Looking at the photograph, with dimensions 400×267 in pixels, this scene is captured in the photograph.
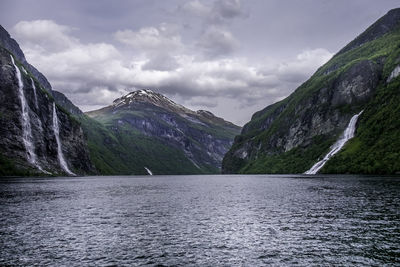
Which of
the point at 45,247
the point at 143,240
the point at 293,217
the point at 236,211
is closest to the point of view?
the point at 45,247

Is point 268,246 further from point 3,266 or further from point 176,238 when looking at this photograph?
point 3,266

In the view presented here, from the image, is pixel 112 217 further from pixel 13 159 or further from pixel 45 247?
pixel 13 159

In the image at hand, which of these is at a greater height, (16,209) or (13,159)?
(13,159)

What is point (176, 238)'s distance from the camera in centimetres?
3347

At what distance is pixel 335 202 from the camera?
58625mm

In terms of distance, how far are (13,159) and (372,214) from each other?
200 meters

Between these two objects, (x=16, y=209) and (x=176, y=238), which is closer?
(x=176, y=238)

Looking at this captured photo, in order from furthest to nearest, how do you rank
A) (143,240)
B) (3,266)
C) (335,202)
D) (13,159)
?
(13,159), (335,202), (143,240), (3,266)

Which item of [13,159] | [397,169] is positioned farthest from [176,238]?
[13,159]

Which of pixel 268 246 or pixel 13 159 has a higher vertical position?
pixel 13 159

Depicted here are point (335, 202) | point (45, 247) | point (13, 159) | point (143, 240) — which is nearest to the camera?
point (45, 247)

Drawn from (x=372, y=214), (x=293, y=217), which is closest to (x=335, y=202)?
(x=372, y=214)

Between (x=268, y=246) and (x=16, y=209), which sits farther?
(x=16, y=209)

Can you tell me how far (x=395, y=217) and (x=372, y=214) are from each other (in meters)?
Answer: 3.22
